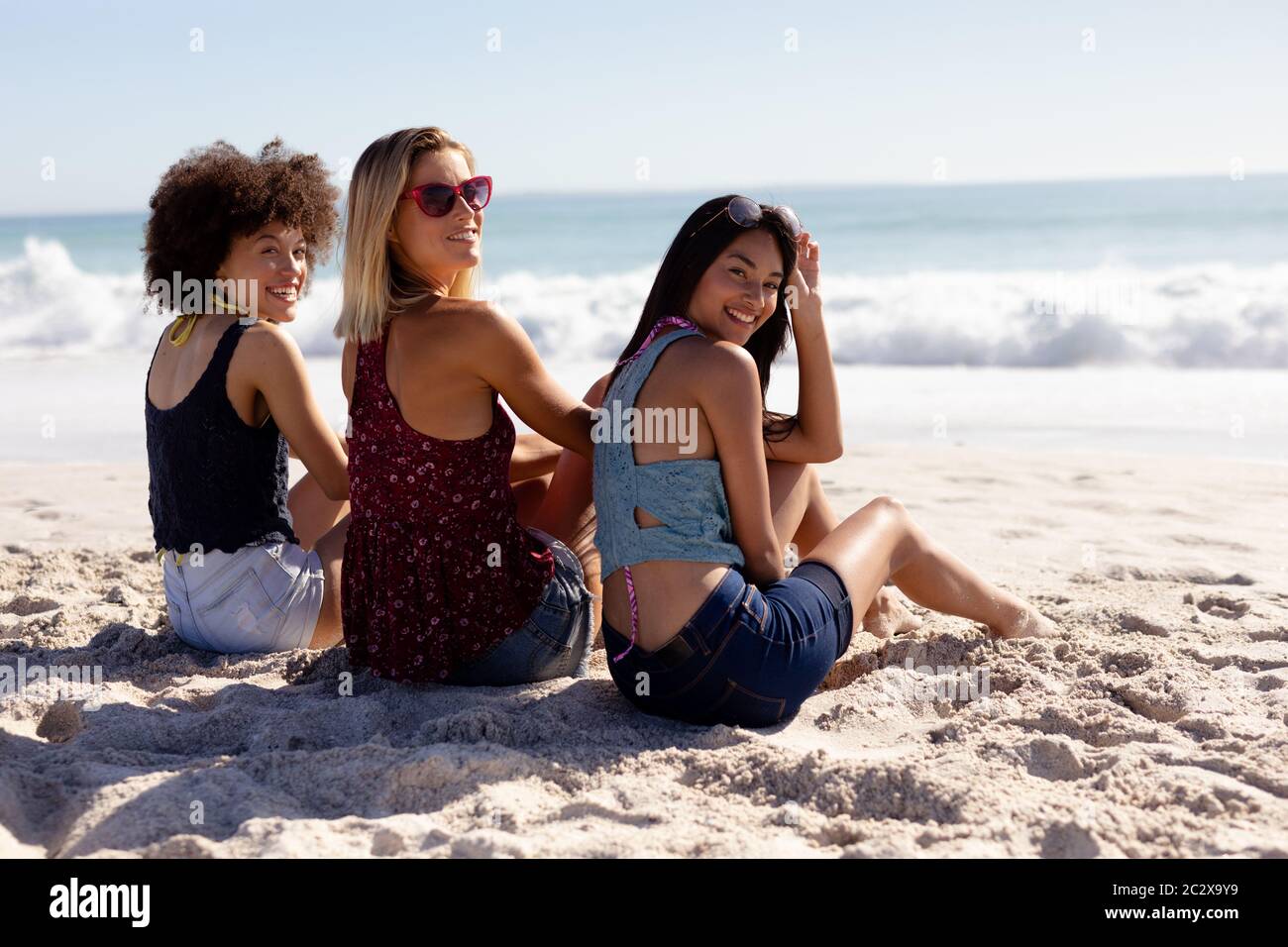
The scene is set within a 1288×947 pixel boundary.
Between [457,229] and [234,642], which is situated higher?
[457,229]

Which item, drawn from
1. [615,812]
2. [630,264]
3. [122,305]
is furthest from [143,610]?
[630,264]

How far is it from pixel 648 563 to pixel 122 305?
15.9 meters

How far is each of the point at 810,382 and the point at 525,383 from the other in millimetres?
840

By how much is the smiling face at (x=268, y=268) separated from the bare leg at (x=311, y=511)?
0.59 meters

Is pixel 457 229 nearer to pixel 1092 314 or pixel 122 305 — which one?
pixel 1092 314

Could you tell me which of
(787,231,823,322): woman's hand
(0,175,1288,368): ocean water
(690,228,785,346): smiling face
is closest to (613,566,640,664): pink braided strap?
(690,228,785,346): smiling face

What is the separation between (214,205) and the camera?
3.91 metres

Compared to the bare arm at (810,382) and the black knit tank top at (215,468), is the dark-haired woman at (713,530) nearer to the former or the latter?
the bare arm at (810,382)

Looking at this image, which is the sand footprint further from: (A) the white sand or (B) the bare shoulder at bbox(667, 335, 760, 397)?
(B) the bare shoulder at bbox(667, 335, 760, 397)

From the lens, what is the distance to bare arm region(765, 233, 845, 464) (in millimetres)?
3516

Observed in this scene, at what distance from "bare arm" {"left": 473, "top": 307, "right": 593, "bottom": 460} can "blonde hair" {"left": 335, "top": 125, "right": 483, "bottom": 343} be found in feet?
0.81

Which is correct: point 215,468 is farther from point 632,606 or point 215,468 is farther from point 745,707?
point 745,707

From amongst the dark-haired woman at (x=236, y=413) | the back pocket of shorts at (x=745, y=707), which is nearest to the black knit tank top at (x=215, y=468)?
the dark-haired woman at (x=236, y=413)

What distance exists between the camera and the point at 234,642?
383 cm
